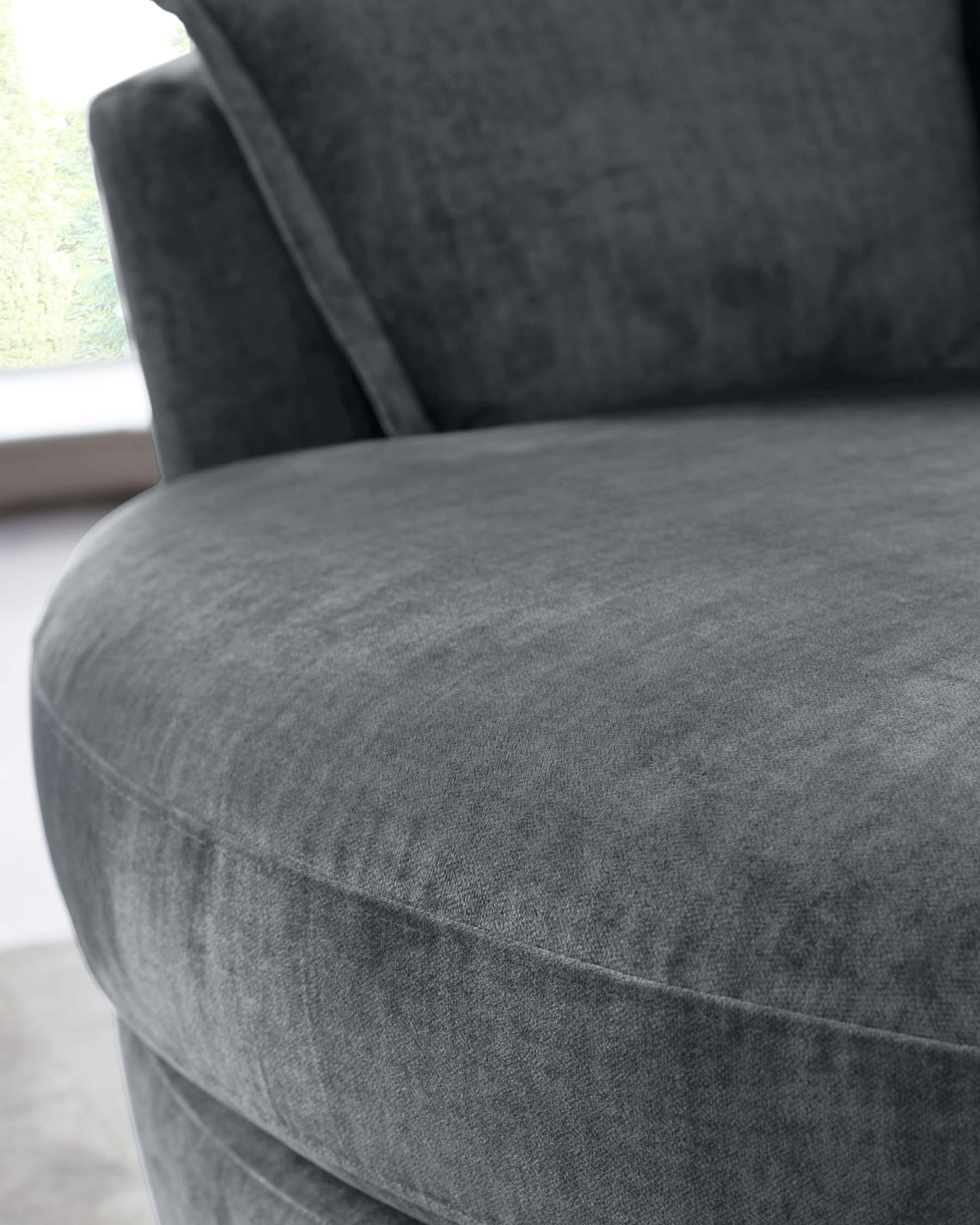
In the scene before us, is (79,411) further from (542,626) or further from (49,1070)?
(542,626)

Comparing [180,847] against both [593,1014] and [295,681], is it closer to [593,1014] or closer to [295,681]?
[295,681]

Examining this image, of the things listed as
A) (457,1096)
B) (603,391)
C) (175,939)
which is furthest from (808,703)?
(603,391)

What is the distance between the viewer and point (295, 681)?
573 mm

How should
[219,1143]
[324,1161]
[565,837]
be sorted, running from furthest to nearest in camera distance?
[219,1143]
[324,1161]
[565,837]

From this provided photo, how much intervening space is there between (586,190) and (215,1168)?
0.62m

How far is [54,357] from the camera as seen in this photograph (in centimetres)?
95

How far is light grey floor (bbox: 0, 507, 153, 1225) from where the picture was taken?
1.08 meters

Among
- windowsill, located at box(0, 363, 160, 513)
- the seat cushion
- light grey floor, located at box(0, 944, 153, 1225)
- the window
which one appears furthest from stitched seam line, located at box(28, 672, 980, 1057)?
windowsill, located at box(0, 363, 160, 513)

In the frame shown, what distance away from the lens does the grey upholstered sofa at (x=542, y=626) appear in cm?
41

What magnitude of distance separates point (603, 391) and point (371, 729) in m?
0.53

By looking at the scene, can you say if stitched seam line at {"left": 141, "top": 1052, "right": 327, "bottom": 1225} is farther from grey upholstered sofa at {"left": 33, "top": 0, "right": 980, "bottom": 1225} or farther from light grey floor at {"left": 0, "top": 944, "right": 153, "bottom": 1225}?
light grey floor at {"left": 0, "top": 944, "right": 153, "bottom": 1225}

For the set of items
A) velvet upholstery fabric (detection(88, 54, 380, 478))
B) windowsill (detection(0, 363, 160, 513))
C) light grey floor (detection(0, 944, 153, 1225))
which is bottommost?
light grey floor (detection(0, 944, 153, 1225))

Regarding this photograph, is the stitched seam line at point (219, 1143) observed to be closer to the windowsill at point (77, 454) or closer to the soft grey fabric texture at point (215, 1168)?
the soft grey fabric texture at point (215, 1168)

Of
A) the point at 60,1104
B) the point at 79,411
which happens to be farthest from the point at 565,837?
the point at 79,411
